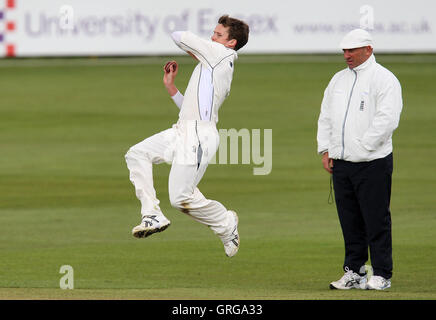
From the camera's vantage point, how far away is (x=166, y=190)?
60.7 feet

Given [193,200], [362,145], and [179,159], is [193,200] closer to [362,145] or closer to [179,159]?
[179,159]

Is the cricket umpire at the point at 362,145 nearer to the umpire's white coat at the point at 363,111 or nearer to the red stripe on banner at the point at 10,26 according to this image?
the umpire's white coat at the point at 363,111

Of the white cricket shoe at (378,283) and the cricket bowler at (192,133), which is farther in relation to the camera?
the white cricket shoe at (378,283)

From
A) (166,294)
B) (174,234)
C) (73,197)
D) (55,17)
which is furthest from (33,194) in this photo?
(55,17)

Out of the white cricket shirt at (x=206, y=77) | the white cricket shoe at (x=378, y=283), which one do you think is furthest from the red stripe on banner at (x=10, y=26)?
the white cricket shoe at (x=378, y=283)

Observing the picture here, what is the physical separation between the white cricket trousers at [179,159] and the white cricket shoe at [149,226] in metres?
0.14

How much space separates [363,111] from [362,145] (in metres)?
0.33

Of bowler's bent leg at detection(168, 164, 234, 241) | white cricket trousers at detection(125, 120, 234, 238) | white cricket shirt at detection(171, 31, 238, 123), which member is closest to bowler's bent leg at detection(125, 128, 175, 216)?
white cricket trousers at detection(125, 120, 234, 238)

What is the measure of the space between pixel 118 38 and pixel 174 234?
16335mm

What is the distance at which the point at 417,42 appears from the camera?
30.7 meters

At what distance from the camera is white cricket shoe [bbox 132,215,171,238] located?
9945 millimetres

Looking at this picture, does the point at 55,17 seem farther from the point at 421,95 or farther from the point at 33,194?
the point at 33,194

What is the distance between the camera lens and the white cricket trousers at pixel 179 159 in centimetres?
1023

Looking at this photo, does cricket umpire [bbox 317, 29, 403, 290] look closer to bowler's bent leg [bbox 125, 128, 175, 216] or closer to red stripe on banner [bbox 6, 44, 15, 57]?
bowler's bent leg [bbox 125, 128, 175, 216]
